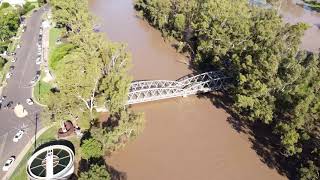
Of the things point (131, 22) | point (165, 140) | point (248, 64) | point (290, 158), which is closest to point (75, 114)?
point (165, 140)

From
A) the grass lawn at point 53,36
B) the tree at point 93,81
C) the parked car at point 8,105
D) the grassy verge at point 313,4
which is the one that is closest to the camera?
the tree at point 93,81

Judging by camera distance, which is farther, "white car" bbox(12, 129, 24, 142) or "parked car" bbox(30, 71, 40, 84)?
"parked car" bbox(30, 71, 40, 84)

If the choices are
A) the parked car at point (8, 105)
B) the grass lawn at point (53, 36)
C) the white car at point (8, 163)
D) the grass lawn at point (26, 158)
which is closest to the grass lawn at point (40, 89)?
the parked car at point (8, 105)

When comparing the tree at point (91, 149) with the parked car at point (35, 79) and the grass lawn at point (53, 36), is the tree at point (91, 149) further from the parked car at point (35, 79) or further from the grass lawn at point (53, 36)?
the grass lawn at point (53, 36)

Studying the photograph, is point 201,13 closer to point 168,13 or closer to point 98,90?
point 168,13

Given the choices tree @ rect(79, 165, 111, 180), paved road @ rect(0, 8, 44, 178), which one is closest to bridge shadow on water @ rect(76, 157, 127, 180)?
tree @ rect(79, 165, 111, 180)

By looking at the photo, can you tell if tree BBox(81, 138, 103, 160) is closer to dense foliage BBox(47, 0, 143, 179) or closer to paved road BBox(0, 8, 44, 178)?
dense foliage BBox(47, 0, 143, 179)
